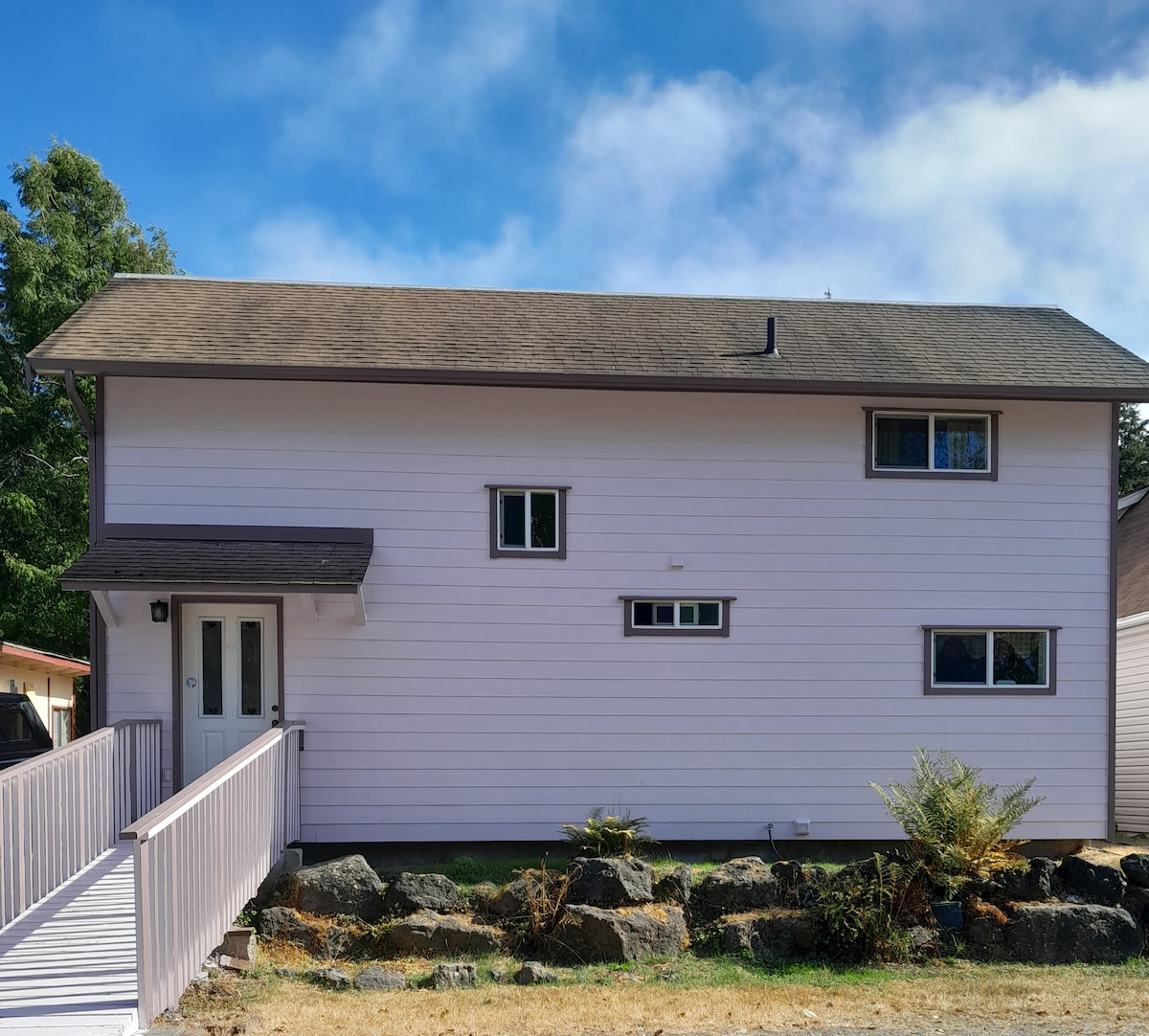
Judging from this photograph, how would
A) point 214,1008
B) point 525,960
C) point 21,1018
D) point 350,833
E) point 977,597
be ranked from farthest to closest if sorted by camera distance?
point 977,597 → point 350,833 → point 525,960 → point 214,1008 → point 21,1018

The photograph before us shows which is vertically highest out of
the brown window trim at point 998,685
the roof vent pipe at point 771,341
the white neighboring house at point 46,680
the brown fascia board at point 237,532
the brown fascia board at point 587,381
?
the roof vent pipe at point 771,341

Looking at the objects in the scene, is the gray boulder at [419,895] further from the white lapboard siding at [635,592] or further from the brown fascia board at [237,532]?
the brown fascia board at [237,532]

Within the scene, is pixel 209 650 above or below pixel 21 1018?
above

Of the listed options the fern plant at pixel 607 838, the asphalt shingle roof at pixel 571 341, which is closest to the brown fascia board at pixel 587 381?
the asphalt shingle roof at pixel 571 341

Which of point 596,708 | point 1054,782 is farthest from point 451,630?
point 1054,782

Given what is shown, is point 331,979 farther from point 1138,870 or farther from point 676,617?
point 1138,870

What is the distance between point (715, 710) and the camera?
9805 mm

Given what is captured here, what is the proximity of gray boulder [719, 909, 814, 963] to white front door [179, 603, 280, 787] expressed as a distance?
16.0 feet

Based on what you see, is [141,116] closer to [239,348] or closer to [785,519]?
[239,348]

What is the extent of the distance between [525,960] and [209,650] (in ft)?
15.1

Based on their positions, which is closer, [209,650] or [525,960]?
[525,960]

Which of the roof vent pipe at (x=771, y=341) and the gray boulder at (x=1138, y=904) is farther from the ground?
the roof vent pipe at (x=771, y=341)

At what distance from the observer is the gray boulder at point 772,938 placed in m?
7.12

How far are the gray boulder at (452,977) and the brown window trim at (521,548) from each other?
411 centimetres
